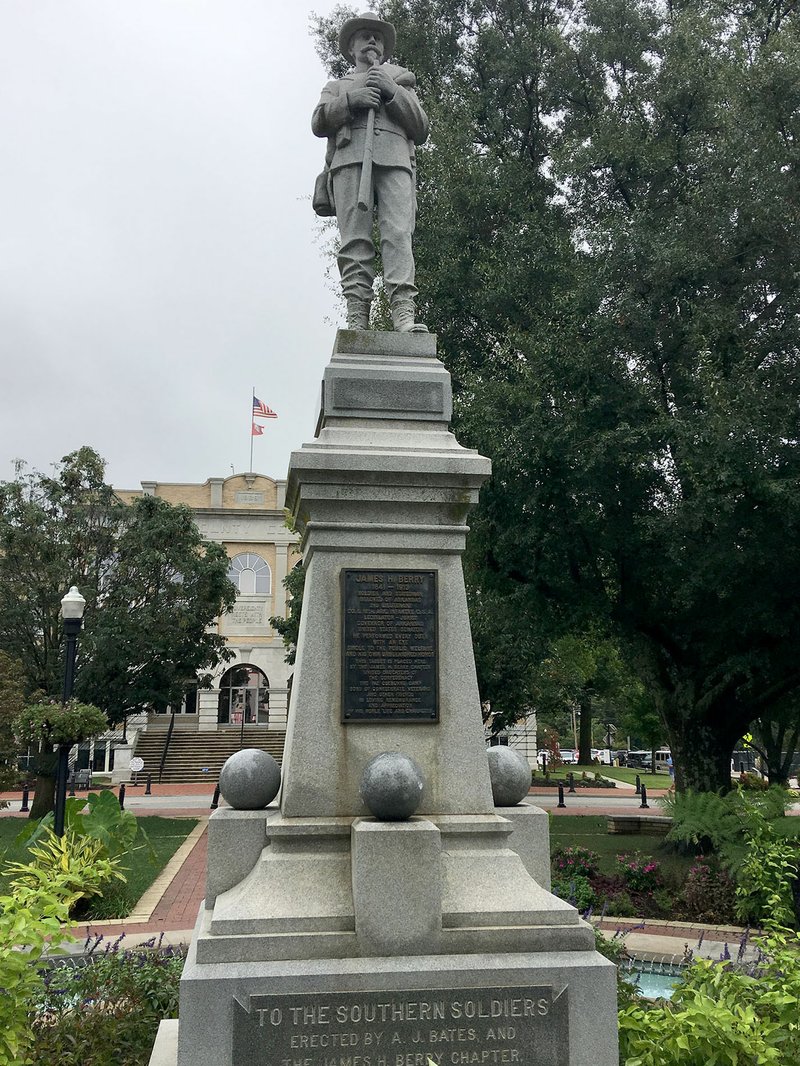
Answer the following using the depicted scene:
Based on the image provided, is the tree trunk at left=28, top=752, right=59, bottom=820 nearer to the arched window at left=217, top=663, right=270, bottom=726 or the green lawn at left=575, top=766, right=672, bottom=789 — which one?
the arched window at left=217, top=663, right=270, bottom=726

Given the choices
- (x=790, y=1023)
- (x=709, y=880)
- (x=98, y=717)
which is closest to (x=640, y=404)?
(x=709, y=880)

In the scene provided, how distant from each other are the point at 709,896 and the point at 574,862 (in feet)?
6.46

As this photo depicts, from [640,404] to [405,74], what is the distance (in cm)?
781

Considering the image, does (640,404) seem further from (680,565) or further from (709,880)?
(709,880)

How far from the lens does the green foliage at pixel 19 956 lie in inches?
168

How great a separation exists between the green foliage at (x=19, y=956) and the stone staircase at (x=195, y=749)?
36555mm

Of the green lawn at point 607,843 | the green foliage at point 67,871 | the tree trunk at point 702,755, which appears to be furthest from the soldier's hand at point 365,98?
the tree trunk at point 702,755

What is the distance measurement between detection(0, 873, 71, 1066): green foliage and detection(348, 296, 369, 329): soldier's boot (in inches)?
174

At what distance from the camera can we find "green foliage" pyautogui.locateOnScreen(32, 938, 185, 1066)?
5133mm

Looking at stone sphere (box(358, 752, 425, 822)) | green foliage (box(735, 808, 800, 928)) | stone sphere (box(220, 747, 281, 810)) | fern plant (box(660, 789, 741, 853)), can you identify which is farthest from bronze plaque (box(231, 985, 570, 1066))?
fern plant (box(660, 789, 741, 853))

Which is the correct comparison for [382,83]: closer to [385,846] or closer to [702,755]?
[385,846]

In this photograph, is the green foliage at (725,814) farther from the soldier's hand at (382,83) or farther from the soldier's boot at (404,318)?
the soldier's hand at (382,83)

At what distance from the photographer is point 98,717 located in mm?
14023

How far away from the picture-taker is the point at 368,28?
725cm
